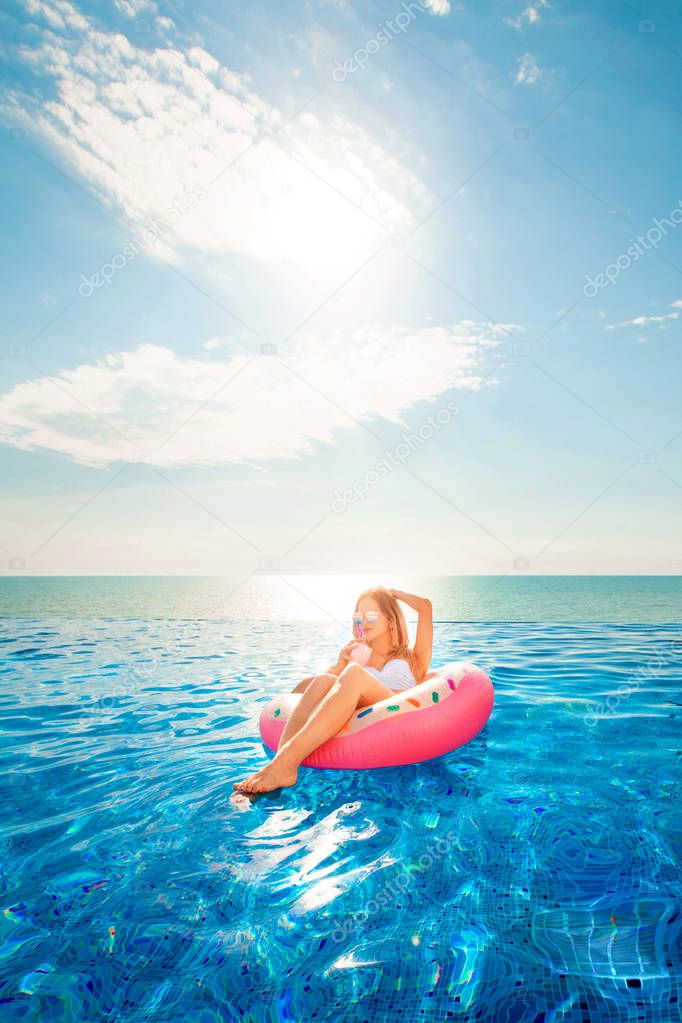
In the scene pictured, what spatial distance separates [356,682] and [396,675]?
2.41 feet

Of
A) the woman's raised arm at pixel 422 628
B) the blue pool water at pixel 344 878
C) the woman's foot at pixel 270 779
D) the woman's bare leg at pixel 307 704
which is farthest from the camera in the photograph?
the woman's raised arm at pixel 422 628

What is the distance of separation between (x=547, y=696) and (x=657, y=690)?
1.32 meters

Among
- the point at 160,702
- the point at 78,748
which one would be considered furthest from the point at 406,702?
the point at 160,702

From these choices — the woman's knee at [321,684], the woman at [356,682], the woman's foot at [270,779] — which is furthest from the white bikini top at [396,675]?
the woman's foot at [270,779]

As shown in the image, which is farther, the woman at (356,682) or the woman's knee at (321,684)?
the woman's knee at (321,684)

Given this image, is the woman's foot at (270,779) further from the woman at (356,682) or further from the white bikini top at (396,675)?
the white bikini top at (396,675)

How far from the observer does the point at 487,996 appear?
66.2 inches

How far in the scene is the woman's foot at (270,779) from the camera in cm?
311

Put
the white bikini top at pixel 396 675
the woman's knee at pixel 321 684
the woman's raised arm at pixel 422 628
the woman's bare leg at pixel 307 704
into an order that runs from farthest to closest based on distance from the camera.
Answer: the woman's raised arm at pixel 422 628, the white bikini top at pixel 396 675, the woman's knee at pixel 321 684, the woman's bare leg at pixel 307 704

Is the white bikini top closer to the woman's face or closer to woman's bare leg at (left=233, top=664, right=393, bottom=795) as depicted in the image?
the woman's face

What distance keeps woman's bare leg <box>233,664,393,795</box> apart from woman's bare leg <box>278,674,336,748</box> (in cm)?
4

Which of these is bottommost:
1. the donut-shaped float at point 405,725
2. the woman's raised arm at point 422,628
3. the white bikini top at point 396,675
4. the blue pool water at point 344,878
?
the blue pool water at point 344,878

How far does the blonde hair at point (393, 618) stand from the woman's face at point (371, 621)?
35 mm

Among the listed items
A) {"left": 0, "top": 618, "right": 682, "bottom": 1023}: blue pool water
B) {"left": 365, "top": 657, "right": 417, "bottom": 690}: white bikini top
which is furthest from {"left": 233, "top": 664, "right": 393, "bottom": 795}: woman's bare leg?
{"left": 365, "top": 657, "right": 417, "bottom": 690}: white bikini top
